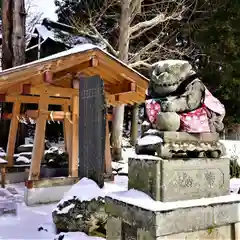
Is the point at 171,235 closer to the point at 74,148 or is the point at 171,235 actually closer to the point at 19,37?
the point at 74,148

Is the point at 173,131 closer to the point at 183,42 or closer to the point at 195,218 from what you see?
the point at 195,218

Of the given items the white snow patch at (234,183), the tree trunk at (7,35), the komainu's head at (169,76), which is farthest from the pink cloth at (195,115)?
the tree trunk at (7,35)

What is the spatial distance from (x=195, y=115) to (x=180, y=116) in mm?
153

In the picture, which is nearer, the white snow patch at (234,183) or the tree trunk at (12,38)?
the white snow patch at (234,183)

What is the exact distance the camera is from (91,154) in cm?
638

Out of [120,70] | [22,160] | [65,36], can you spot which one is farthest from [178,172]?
[65,36]

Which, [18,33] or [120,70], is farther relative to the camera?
[18,33]

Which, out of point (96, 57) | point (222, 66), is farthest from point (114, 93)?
point (222, 66)

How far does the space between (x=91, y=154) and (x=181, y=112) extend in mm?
3388

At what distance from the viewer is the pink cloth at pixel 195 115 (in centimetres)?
327

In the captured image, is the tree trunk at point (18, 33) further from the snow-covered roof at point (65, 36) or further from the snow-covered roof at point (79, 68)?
the snow-covered roof at point (79, 68)

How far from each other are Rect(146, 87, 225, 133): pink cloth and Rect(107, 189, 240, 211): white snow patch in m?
0.68

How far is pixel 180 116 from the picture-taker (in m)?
3.26

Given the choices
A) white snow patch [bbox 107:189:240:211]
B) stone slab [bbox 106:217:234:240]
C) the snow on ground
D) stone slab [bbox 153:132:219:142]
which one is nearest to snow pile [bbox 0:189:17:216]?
the snow on ground
